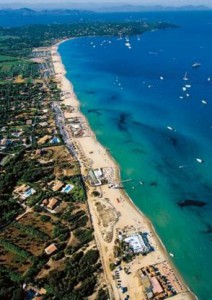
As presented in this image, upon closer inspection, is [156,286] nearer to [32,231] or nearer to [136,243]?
[136,243]

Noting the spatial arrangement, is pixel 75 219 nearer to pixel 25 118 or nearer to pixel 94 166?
pixel 94 166

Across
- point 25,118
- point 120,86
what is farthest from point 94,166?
point 120,86

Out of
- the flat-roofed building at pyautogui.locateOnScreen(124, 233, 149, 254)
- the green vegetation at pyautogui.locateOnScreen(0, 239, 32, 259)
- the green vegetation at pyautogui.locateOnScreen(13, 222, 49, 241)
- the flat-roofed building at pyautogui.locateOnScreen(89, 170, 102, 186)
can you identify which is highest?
the flat-roofed building at pyautogui.locateOnScreen(89, 170, 102, 186)

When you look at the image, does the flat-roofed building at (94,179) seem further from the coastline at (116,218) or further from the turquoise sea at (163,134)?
the turquoise sea at (163,134)

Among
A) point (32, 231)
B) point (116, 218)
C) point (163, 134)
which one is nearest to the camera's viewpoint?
point (32, 231)

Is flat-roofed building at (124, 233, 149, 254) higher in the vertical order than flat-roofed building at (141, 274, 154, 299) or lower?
higher

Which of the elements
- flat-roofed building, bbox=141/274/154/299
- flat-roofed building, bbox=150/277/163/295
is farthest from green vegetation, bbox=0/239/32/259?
flat-roofed building, bbox=150/277/163/295

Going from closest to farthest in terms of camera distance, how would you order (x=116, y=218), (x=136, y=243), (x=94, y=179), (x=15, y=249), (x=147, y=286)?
(x=147, y=286), (x=15, y=249), (x=136, y=243), (x=116, y=218), (x=94, y=179)

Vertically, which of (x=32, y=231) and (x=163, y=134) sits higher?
(x=163, y=134)

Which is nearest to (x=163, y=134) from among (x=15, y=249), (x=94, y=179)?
(x=94, y=179)

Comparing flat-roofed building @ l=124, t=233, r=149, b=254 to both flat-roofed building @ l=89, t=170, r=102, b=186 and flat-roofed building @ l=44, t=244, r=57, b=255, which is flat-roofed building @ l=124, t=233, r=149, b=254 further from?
flat-roofed building @ l=89, t=170, r=102, b=186
